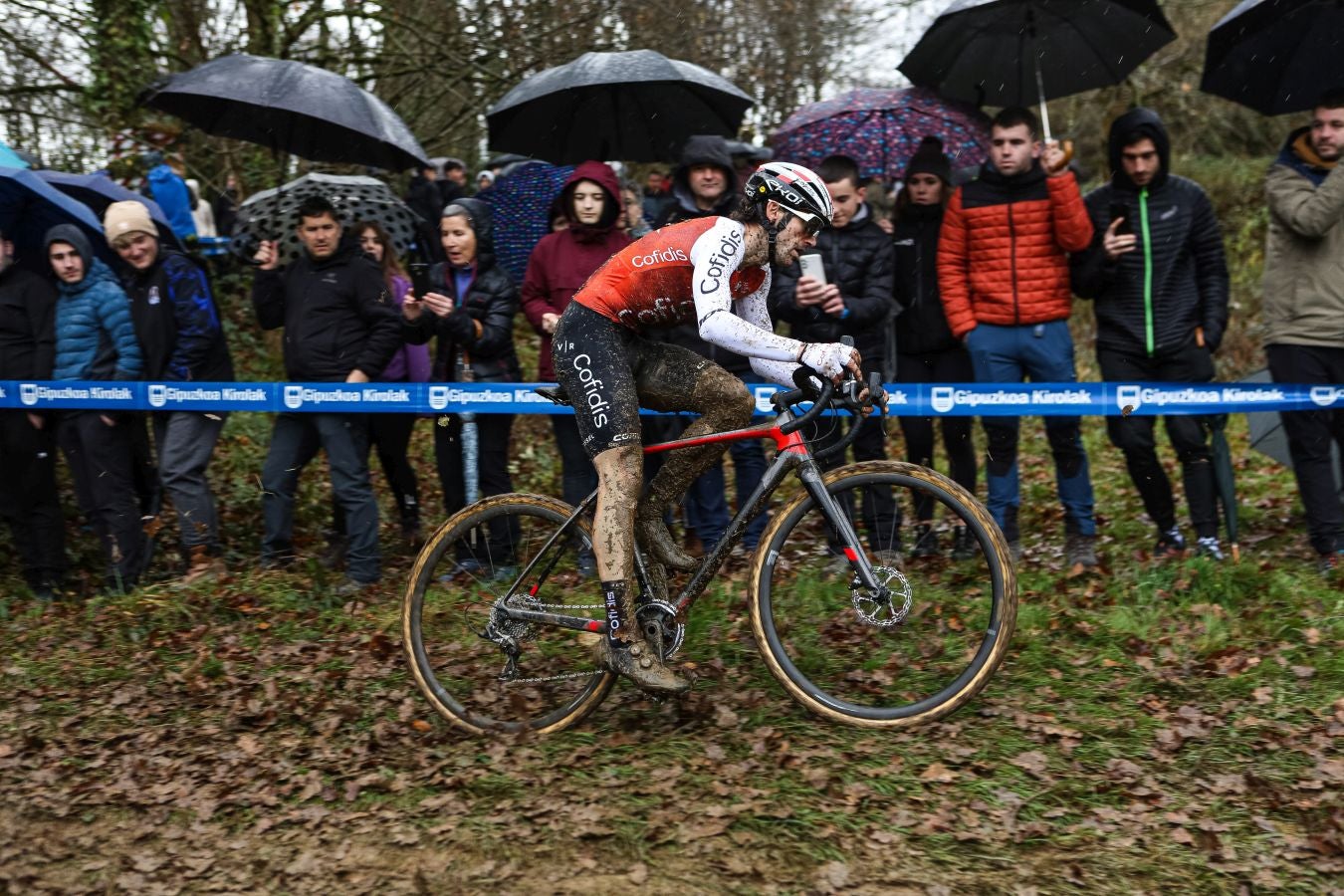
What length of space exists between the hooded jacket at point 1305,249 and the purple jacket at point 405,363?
17.2ft

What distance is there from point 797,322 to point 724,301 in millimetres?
2787

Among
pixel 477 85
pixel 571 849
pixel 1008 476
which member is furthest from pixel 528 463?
pixel 571 849

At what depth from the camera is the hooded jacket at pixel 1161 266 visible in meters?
6.96

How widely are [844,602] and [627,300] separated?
6.98 feet

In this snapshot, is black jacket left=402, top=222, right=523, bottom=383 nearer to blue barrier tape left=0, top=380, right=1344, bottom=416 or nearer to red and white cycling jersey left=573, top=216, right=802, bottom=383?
blue barrier tape left=0, top=380, right=1344, bottom=416

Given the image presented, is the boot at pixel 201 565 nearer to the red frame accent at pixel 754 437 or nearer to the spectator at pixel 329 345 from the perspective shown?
the spectator at pixel 329 345

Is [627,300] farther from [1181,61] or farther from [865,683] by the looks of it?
[1181,61]

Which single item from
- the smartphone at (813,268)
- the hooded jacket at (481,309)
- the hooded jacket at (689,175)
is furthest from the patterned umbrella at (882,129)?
the hooded jacket at (481,309)

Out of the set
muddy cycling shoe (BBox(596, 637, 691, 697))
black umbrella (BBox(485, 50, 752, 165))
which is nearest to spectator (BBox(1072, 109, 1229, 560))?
black umbrella (BBox(485, 50, 752, 165))

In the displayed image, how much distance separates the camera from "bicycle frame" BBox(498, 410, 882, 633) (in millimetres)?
4727

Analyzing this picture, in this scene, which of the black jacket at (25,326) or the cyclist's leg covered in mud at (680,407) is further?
the black jacket at (25,326)

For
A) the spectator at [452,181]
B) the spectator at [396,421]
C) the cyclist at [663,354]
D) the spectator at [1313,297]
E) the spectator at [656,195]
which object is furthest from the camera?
the spectator at [452,181]

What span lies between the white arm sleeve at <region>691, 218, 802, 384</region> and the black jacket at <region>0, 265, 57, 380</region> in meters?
4.90

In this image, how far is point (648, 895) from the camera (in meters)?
3.95
